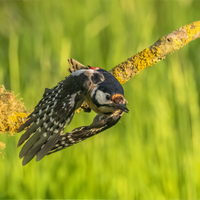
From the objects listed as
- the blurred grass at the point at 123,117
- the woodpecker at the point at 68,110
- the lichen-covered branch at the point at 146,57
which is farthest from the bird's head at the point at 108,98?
the blurred grass at the point at 123,117

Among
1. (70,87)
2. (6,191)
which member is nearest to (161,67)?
(70,87)

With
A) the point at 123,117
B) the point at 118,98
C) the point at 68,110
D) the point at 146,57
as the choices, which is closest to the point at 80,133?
the point at 68,110

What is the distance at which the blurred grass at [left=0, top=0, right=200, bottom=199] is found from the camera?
2201 millimetres

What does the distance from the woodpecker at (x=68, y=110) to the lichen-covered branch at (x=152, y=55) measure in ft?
0.72

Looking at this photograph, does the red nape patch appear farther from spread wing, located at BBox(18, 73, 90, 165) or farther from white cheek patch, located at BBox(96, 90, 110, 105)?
spread wing, located at BBox(18, 73, 90, 165)

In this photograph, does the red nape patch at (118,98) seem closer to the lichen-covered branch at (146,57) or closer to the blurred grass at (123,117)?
the lichen-covered branch at (146,57)

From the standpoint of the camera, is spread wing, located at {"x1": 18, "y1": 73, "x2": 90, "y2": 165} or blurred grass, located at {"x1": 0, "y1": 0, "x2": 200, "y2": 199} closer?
spread wing, located at {"x1": 18, "y1": 73, "x2": 90, "y2": 165}

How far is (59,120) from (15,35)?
5.37 ft

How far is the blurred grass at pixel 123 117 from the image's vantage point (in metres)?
2.20

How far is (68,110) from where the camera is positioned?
1.24 m

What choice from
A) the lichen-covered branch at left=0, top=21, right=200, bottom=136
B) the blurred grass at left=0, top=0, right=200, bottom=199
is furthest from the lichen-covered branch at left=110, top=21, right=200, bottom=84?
the blurred grass at left=0, top=0, right=200, bottom=199

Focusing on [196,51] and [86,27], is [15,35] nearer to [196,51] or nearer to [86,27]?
[86,27]

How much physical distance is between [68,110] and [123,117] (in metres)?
1.08

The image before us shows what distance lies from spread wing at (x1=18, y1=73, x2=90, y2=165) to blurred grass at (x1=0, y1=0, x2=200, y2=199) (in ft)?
3.13
